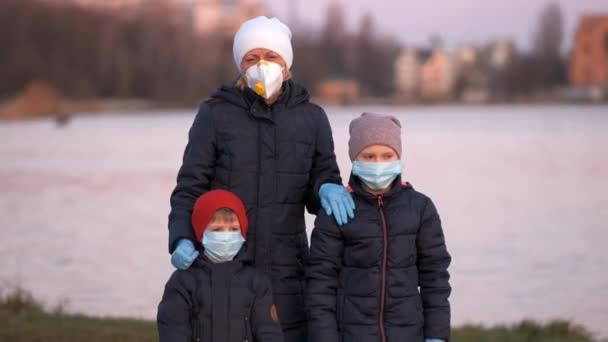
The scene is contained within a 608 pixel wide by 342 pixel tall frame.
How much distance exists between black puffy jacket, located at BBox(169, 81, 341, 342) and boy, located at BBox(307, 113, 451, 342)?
22cm

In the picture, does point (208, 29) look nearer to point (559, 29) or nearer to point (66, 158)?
point (559, 29)

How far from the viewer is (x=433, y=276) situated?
390 centimetres

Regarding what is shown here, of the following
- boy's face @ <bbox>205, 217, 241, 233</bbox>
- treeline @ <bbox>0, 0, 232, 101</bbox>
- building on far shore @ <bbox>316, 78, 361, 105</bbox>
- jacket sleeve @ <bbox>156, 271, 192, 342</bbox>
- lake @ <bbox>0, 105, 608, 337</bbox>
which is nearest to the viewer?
jacket sleeve @ <bbox>156, 271, 192, 342</bbox>

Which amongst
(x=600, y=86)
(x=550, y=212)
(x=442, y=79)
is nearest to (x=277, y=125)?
(x=550, y=212)

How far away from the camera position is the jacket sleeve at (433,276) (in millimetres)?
3875

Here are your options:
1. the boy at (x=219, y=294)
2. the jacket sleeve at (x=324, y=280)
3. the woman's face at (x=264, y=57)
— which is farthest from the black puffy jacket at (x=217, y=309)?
the woman's face at (x=264, y=57)

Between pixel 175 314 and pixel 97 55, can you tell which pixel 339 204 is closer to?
pixel 175 314

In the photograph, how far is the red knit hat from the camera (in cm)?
384

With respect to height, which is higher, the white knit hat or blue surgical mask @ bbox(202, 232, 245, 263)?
the white knit hat

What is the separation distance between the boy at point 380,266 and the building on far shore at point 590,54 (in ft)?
380

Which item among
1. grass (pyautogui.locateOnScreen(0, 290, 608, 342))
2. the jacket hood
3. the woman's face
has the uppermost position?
the woman's face

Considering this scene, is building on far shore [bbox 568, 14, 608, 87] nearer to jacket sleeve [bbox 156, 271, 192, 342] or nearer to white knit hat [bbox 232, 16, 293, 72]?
white knit hat [bbox 232, 16, 293, 72]

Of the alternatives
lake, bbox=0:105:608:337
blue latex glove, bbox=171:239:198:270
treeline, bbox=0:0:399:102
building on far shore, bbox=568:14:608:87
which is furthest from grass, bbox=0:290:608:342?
building on far shore, bbox=568:14:608:87

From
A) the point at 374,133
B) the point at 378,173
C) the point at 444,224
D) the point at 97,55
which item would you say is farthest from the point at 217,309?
the point at 97,55
